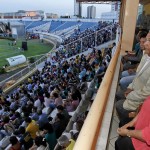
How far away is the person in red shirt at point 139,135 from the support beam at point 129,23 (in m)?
4.37

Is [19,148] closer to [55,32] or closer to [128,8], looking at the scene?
[128,8]

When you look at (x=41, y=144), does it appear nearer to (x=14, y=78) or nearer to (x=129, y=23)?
(x=129, y=23)

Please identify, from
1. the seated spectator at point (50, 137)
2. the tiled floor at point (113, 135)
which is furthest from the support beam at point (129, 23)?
the tiled floor at point (113, 135)

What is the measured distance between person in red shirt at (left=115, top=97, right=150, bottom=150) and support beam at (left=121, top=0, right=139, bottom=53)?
4371 millimetres

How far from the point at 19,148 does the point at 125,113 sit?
334 centimetres

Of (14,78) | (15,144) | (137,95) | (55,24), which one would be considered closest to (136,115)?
(137,95)

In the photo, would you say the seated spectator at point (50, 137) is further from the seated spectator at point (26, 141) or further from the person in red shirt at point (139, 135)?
the person in red shirt at point (139, 135)

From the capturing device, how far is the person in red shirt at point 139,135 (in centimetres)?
152

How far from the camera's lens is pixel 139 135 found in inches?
61.0

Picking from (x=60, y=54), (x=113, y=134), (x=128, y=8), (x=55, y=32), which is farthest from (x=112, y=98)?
(x=55, y=32)

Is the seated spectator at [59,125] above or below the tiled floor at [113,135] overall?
below

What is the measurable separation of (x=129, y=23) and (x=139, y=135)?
4.79m

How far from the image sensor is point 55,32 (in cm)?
4306

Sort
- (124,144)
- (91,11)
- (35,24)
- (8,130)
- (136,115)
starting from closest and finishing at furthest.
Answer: (124,144)
(136,115)
(8,130)
(35,24)
(91,11)
